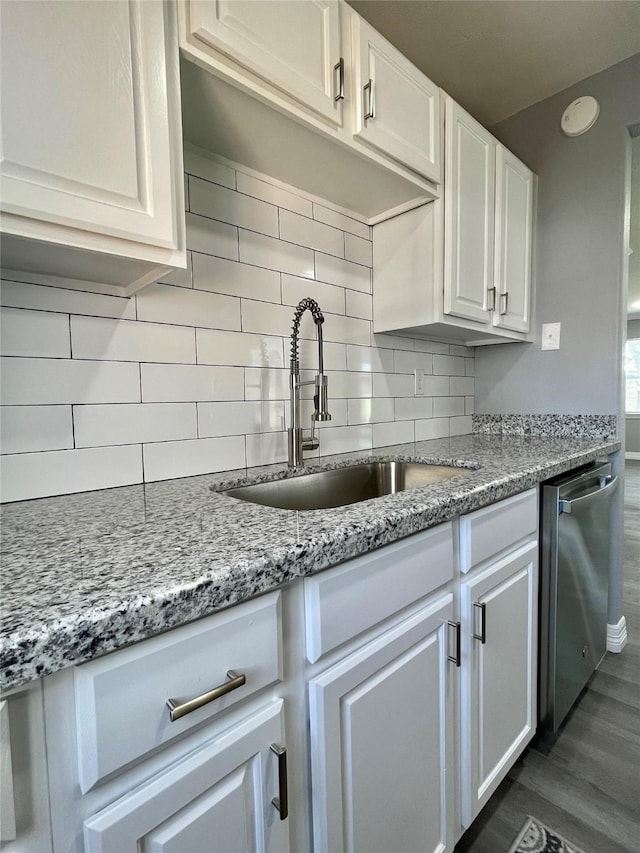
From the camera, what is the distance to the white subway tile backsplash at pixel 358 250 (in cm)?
160

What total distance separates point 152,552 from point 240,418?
28.9 inches

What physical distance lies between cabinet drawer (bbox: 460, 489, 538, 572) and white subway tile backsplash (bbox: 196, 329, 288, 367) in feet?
2.51

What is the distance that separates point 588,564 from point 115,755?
1.61 m

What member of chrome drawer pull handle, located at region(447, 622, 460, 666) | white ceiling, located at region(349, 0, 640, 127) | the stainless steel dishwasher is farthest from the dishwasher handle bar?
white ceiling, located at region(349, 0, 640, 127)

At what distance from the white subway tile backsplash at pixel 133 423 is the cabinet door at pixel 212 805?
0.72 m

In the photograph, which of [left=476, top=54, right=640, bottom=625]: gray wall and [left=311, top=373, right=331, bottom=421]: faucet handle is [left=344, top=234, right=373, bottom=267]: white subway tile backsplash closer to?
[left=311, top=373, right=331, bottom=421]: faucet handle

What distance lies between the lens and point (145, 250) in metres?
0.77

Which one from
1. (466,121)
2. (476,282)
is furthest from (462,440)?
(466,121)

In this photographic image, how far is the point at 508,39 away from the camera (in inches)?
62.8

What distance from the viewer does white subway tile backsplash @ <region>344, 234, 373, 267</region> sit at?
1.60m

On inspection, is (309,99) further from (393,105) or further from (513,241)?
(513,241)

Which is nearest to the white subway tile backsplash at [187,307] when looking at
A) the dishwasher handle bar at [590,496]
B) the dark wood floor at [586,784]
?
the dishwasher handle bar at [590,496]

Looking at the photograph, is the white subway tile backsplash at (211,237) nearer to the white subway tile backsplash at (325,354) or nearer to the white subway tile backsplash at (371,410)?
the white subway tile backsplash at (325,354)

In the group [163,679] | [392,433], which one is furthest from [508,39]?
[163,679]
